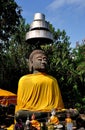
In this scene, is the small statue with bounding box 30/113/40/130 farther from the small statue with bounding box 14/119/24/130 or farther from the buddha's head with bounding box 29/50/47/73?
the buddha's head with bounding box 29/50/47/73

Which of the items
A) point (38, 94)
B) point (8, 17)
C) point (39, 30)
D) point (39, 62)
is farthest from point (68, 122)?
point (8, 17)

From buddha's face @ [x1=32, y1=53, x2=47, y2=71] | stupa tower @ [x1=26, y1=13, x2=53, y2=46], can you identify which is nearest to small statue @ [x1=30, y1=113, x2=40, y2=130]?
buddha's face @ [x1=32, y1=53, x2=47, y2=71]

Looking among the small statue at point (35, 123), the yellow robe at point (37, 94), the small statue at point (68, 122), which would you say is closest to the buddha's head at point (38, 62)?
the yellow robe at point (37, 94)

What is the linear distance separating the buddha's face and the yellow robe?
14.6 inches

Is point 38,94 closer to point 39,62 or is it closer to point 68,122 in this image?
point 39,62

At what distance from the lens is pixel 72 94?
101ft

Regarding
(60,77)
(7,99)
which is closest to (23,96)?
(7,99)

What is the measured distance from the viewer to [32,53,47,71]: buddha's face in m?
14.0

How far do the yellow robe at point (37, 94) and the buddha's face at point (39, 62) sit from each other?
0.37 m

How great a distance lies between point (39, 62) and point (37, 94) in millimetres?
1170

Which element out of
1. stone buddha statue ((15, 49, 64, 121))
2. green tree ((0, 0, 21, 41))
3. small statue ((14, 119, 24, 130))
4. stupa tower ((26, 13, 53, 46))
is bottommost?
small statue ((14, 119, 24, 130))

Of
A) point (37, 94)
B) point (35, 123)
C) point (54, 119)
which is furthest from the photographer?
point (37, 94)

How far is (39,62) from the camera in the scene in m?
14.1

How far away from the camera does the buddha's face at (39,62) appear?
14039 millimetres
